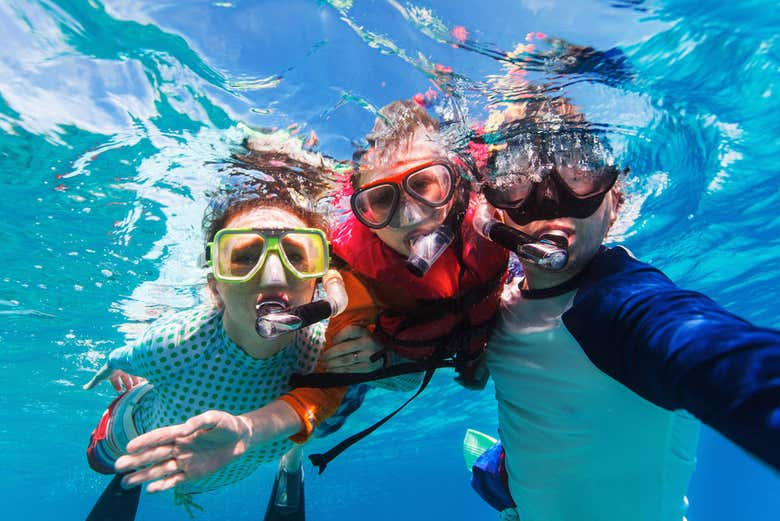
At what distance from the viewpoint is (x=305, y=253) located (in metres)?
4.22

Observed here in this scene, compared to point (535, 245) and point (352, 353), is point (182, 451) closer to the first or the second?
point (352, 353)

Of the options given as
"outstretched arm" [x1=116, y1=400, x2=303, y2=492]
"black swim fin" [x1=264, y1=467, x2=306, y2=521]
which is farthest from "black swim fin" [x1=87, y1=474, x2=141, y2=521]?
"outstretched arm" [x1=116, y1=400, x2=303, y2=492]

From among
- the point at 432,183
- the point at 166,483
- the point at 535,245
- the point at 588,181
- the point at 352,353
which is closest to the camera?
the point at 166,483

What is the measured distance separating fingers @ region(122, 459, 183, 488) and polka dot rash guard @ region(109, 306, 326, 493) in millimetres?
1939

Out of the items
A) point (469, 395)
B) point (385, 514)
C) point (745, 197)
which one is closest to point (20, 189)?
point (745, 197)

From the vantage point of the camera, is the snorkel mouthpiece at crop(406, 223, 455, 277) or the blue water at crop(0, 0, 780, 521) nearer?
the snorkel mouthpiece at crop(406, 223, 455, 277)

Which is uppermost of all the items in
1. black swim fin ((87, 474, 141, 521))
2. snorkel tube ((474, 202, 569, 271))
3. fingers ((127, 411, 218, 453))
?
snorkel tube ((474, 202, 569, 271))

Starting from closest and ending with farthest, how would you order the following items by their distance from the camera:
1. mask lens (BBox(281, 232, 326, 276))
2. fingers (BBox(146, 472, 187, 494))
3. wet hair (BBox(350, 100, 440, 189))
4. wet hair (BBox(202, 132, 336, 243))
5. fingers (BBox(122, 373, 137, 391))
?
fingers (BBox(146, 472, 187, 494))
mask lens (BBox(281, 232, 326, 276))
wet hair (BBox(350, 100, 440, 189))
wet hair (BBox(202, 132, 336, 243))
fingers (BBox(122, 373, 137, 391))

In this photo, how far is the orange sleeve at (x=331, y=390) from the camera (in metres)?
3.53

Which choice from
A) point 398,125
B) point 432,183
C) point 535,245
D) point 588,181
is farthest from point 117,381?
point 588,181

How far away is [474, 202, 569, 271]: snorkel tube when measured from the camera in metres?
3.07

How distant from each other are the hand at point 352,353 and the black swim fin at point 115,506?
509cm

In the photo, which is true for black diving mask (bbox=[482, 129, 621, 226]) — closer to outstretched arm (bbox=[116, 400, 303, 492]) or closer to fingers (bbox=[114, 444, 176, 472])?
outstretched arm (bbox=[116, 400, 303, 492])

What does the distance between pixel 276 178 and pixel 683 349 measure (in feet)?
19.6
